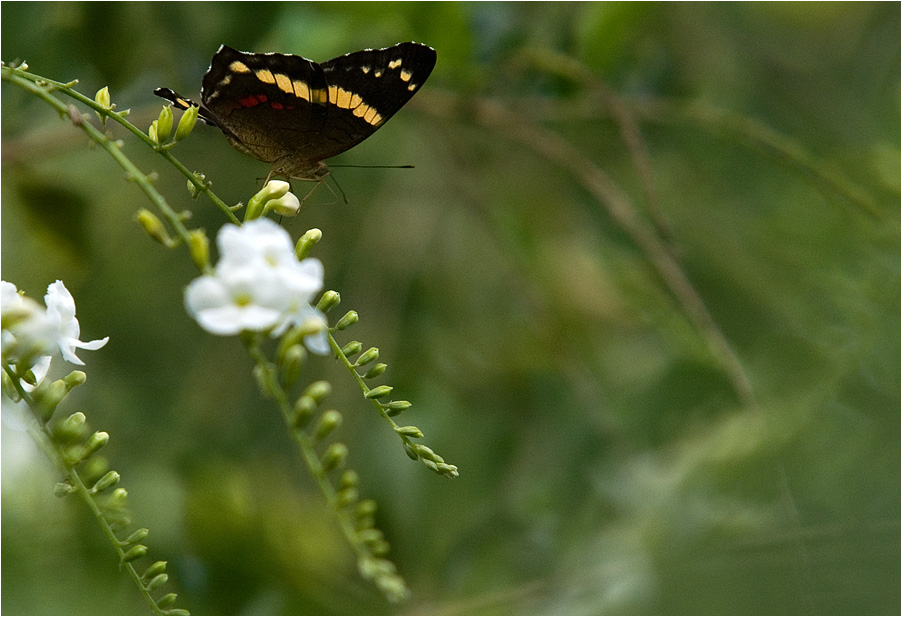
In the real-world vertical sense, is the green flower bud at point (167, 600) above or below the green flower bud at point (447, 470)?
below

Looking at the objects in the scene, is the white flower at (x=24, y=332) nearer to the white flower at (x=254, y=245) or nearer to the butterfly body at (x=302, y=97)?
the white flower at (x=254, y=245)

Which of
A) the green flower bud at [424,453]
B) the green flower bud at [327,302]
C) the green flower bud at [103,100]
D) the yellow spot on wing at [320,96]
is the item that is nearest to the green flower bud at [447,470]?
the green flower bud at [424,453]

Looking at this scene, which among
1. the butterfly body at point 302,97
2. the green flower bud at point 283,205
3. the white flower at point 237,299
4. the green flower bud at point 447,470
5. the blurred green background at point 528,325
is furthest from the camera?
the blurred green background at point 528,325

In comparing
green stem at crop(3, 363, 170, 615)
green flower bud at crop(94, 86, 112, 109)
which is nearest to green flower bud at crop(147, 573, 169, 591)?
green stem at crop(3, 363, 170, 615)

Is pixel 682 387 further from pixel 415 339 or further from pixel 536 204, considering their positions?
pixel 536 204

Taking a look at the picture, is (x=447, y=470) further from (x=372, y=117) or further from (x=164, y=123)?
(x=372, y=117)

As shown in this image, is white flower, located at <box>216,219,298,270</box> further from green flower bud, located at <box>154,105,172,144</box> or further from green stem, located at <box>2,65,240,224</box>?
green flower bud, located at <box>154,105,172,144</box>
